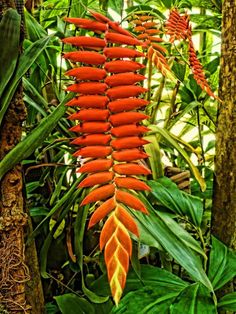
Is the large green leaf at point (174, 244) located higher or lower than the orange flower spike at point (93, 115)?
lower

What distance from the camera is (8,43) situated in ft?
1.74

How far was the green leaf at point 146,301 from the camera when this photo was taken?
638mm

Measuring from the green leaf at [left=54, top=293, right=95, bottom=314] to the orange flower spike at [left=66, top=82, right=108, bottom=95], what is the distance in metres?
0.50

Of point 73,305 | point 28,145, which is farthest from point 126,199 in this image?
point 73,305

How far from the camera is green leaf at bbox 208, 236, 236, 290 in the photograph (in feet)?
2.36

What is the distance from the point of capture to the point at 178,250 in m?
0.58

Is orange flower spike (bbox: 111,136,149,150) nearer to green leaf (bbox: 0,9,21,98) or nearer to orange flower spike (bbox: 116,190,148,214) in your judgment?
orange flower spike (bbox: 116,190,148,214)

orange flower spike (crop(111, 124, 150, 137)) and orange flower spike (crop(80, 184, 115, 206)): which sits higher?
orange flower spike (crop(111, 124, 150, 137))

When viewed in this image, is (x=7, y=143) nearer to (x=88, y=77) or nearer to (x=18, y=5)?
(x=18, y=5)

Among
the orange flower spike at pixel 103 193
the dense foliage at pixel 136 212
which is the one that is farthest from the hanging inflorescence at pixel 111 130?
the dense foliage at pixel 136 212

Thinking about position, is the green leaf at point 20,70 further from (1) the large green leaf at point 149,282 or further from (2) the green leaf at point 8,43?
(1) the large green leaf at point 149,282

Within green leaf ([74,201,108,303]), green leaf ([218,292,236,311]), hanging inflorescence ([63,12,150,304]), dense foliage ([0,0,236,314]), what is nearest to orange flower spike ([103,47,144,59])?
hanging inflorescence ([63,12,150,304])

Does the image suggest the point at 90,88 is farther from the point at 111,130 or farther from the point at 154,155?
the point at 154,155

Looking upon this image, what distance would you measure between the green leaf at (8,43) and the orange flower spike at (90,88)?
27 centimetres
